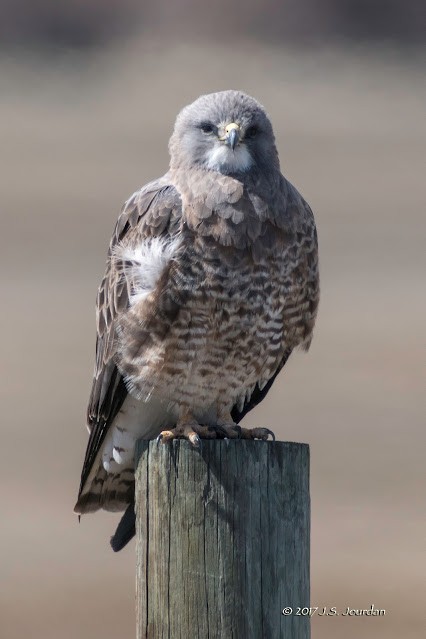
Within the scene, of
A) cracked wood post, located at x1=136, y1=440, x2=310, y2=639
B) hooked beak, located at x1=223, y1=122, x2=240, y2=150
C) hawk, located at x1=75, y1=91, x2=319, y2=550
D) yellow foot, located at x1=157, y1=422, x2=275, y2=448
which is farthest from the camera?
hooked beak, located at x1=223, y1=122, x2=240, y2=150

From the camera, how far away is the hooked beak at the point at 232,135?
5.19m

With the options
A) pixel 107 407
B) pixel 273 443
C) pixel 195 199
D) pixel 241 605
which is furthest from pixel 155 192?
pixel 241 605

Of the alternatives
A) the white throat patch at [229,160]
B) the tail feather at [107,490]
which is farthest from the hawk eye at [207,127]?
the tail feather at [107,490]

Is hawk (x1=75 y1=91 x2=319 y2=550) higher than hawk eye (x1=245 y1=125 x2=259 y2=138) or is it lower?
lower

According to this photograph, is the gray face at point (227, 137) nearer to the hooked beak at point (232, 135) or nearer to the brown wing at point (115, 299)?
the hooked beak at point (232, 135)

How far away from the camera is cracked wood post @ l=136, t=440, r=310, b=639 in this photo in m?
3.82

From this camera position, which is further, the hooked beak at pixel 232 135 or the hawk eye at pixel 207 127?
the hawk eye at pixel 207 127

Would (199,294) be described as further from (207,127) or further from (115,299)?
(207,127)

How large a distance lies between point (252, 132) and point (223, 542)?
6.83 ft

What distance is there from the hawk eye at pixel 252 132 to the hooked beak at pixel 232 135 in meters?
0.09

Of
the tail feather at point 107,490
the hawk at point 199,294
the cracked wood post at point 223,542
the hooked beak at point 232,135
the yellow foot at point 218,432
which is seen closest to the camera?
the cracked wood post at point 223,542

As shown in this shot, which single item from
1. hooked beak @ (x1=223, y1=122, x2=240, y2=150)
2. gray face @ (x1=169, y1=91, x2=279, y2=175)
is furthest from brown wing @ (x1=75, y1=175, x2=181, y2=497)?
hooked beak @ (x1=223, y1=122, x2=240, y2=150)

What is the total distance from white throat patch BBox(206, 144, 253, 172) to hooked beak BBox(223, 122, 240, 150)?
33 mm

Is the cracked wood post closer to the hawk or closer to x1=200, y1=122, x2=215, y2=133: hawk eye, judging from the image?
the hawk
